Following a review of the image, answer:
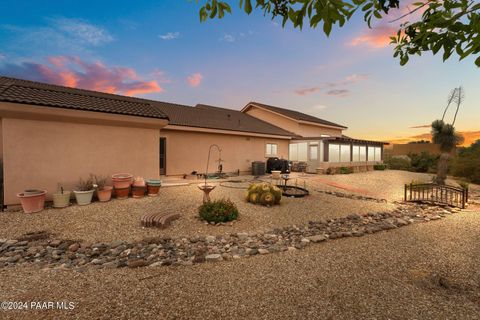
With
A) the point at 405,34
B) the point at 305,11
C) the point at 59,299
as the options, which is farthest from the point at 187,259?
the point at 405,34

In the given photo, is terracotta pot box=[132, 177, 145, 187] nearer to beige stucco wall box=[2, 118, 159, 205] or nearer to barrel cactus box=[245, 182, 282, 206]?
beige stucco wall box=[2, 118, 159, 205]

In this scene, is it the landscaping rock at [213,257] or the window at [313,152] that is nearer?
the landscaping rock at [213,257]

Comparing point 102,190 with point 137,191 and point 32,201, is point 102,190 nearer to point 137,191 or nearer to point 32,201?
point 137,191

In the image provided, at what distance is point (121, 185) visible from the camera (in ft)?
Answer: 27.2

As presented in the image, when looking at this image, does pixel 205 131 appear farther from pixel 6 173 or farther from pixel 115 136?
pixel 6 173

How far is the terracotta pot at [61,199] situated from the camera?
7059 mm

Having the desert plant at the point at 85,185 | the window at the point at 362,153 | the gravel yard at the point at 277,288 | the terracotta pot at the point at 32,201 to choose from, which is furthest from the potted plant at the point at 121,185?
the window at the point at 362,153

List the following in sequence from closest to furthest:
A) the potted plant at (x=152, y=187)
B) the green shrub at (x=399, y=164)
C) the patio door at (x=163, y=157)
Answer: the potted plant at (x=152, y=187) < the patio door at (x=163, y=157) < the green shrub at (x=399, y=164)

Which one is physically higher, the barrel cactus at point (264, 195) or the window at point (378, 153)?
the window at point (378, 153)

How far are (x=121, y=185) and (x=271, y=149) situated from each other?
13.4 meters

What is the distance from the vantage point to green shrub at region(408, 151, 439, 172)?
24922 mm

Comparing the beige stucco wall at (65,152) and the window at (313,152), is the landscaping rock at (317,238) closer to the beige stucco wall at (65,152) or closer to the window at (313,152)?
the beige stucco wall at (65,152)

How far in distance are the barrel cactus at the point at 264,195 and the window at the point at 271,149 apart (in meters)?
10.3

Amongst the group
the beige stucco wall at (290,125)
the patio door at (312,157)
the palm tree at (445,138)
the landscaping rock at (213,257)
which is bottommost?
the landscaping rock at (213,257)
